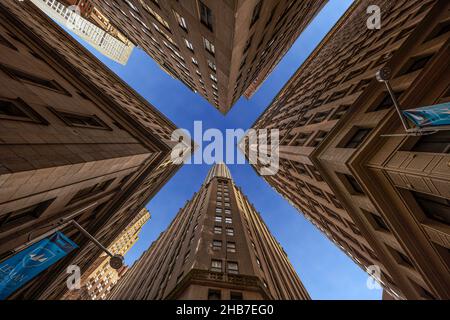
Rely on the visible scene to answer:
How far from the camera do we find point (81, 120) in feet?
56.7

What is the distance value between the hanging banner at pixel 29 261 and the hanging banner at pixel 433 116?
1552cm

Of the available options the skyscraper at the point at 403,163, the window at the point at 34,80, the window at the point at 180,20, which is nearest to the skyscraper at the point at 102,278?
the window at the point at 34,80

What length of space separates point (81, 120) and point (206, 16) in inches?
506

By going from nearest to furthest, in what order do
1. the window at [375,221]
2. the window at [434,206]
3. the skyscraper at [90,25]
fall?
the window at [434,206] < the window at [375,221] < the skyscraper at [90,25]

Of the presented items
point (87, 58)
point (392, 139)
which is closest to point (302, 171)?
point (392, 139)

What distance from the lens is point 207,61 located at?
26.5 metres

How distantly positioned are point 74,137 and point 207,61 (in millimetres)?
18008

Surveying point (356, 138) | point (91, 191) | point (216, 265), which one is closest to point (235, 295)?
point (216, 265)

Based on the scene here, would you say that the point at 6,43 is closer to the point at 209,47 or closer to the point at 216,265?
the point at 209,47

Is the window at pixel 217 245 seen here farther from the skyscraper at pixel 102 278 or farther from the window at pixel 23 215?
the skyscraper at pixel 102 278

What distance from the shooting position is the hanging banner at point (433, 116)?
28.6 feet

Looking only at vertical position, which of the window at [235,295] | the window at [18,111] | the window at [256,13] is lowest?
the window at [235,295]

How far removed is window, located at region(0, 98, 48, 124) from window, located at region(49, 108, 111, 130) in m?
1.63

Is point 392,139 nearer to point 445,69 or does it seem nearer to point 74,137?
point 445,69
